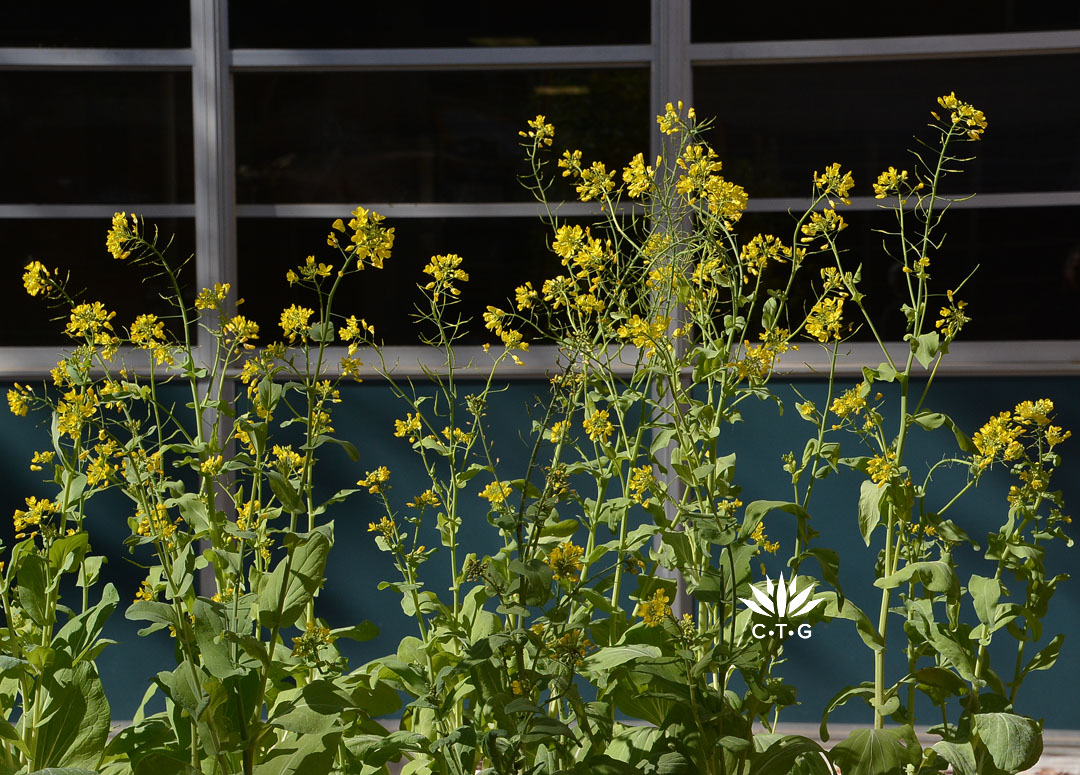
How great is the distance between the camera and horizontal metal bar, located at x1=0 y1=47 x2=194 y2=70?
10.5ft

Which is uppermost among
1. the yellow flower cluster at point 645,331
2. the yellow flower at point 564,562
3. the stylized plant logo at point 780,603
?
the yellow flower cluster at point 645,331

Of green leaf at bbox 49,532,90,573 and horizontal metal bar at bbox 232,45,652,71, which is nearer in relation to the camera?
green leaf at bbox 49,532,90,573

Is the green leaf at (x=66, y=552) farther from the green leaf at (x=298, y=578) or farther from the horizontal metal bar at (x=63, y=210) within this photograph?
Result: the horizontal metal bar at (x=63, y=210)

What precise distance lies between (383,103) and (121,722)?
6.80ft

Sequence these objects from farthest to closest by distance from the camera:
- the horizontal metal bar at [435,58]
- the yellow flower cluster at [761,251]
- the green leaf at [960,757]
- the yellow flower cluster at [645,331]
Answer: the horizontal metal bar at [435,58] → the yellow flower cluster at [761,251] → the green leaf at [960,757] → the yellow flower cluster at [645,331]

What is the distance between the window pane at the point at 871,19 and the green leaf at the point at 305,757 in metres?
2.29

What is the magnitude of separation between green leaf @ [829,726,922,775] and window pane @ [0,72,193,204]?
8.13 ft

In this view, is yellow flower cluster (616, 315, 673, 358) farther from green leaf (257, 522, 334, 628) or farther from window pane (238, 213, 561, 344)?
window pane (238, 213, 561, 344)

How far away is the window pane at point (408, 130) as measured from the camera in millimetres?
3219

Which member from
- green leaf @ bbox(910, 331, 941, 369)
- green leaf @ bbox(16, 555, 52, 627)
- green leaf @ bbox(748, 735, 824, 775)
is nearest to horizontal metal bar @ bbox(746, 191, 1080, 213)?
green leaf @ bbox(910, 331, 941, 369)

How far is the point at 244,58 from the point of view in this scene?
125 inches

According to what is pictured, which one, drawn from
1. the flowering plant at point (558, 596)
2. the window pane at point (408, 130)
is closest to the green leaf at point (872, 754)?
the flowering plant at point (558, 596)

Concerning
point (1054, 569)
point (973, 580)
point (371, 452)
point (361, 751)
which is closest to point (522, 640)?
point (361, 751)

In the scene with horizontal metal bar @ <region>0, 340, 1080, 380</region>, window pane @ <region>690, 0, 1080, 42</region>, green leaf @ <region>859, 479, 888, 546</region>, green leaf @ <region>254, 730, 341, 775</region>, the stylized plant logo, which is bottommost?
green leaf @ <region>254, 730, 341, 775</region>
